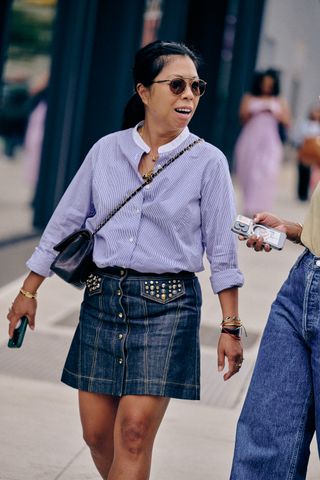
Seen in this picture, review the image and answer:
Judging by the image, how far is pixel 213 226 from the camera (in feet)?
12.7

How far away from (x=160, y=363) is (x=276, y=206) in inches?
645

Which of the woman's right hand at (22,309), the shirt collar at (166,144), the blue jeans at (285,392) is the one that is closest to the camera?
the blue jeans at (285,392)

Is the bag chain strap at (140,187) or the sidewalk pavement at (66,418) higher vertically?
the bag chain strap at (140,187)

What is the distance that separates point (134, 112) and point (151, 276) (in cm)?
63

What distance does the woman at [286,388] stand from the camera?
354cm

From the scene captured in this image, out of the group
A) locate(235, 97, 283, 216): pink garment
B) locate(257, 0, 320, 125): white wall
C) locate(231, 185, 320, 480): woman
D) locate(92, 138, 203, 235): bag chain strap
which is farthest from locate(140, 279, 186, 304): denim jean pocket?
locate(257, 0, 320, 125): white wall

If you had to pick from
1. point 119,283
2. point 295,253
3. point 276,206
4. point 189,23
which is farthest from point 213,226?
point 276,206

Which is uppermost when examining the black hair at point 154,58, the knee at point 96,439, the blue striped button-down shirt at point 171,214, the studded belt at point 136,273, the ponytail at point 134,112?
the black hair at point 154,58

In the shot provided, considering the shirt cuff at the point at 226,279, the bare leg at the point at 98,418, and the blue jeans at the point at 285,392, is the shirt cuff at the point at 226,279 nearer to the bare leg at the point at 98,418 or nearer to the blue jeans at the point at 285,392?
the blue jeans at the point at 285,392

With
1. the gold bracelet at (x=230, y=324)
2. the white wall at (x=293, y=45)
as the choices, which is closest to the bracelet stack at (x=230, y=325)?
the gold bracelet at (x=230, y=324)

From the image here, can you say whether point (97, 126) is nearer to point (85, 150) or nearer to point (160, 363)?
point (85, 150)

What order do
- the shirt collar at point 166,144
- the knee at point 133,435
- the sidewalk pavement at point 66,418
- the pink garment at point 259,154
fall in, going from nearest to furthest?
1. the knee at point 133,435
2. the shirt collar at point 166,144
3. the sidewalk pavement at point 66,418
4. the pink garment at point 259,154

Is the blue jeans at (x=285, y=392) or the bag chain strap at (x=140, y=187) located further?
the bag chain strap at (x=140, y=187)

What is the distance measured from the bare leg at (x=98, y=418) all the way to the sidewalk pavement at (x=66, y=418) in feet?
2.86
